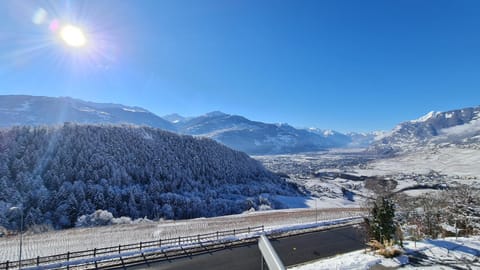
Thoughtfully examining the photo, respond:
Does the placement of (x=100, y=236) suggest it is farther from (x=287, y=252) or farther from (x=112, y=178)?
(x=112, y=178)

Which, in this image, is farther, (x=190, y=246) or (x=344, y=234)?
(x=344, y=234)

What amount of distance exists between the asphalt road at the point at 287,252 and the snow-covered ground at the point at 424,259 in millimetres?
3556

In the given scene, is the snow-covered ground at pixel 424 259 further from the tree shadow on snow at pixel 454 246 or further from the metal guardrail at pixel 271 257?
the metal guardrail at pixel 271 257

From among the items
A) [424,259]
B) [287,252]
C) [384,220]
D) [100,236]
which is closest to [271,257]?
[424,259]

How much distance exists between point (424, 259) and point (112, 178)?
65.3m

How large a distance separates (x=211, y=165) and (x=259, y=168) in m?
25.9

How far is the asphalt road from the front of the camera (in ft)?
61.7

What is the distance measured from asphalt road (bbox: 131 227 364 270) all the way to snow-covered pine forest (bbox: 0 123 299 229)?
116 ft

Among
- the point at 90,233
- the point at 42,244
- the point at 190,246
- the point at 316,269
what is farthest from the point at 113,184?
the point at 316,269

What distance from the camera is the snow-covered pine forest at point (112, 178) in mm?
52531

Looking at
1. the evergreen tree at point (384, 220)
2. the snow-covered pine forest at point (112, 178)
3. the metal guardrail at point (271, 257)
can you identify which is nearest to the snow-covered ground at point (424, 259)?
the evergreen tree at point (384, 220)

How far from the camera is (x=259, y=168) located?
113062 mm

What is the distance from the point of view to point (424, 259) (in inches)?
648

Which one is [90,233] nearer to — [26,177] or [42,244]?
[42,244]
